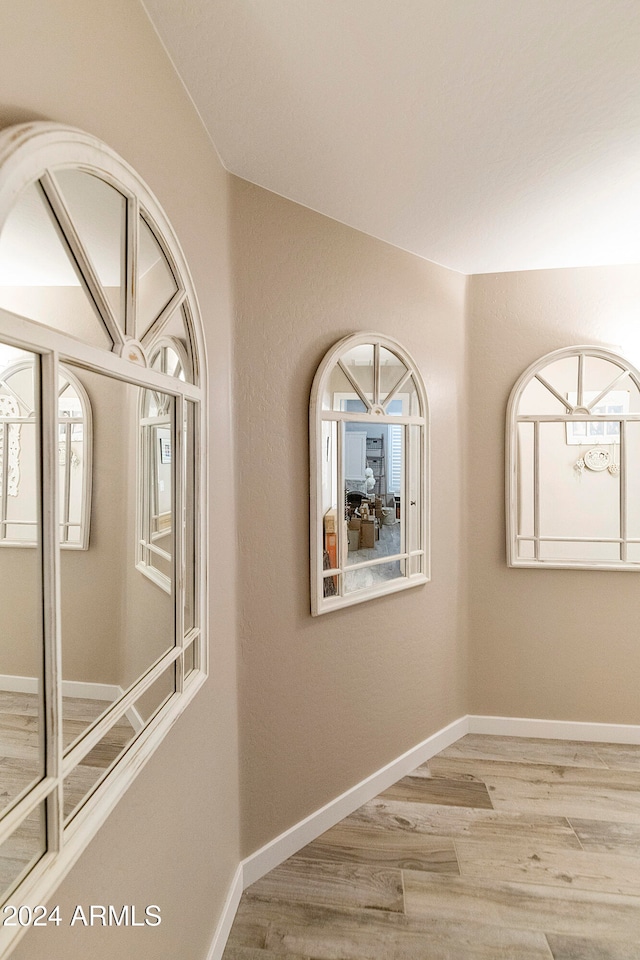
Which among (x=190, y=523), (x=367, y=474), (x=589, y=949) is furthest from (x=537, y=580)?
(x=190, y=523)

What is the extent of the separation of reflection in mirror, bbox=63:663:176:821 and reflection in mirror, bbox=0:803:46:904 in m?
0.07

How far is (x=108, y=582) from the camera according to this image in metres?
0.89

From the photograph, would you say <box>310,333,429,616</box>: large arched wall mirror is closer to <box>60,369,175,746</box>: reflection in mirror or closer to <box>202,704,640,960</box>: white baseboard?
<box>202,704,640,960</box>: white baseboard

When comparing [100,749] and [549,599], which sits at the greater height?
[100,749]

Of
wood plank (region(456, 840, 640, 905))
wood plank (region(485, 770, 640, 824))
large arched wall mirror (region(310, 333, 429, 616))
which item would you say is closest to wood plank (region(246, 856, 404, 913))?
wood plank (region(456, 840, 640, 905))

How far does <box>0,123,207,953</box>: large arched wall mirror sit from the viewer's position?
0.67 m

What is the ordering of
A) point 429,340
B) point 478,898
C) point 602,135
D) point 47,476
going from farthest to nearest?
point 429,340 → point 478,898 → point 602,135 → point 47,476

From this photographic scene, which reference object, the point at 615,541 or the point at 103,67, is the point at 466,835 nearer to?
the point at 615,541

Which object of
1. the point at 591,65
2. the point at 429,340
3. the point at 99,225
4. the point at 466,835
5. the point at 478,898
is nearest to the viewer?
the point at 99,225

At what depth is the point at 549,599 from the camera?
2795 millimetres

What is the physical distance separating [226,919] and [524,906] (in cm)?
99

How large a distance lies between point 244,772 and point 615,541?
210 centimetres

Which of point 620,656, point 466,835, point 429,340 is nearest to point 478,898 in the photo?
point 466,835

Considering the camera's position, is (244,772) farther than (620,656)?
No
